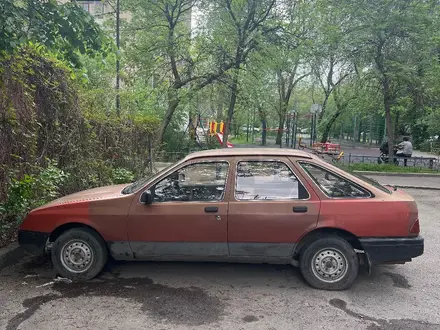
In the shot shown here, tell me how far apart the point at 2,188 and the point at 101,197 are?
1829 mm

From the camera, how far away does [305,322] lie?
354 centimetres

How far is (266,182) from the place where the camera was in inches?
170

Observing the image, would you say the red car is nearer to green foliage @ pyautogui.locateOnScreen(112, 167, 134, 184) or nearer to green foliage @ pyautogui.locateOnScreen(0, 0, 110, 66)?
green foliage @ pyautogui.locateOnScreen(0, 0, 110, 66)

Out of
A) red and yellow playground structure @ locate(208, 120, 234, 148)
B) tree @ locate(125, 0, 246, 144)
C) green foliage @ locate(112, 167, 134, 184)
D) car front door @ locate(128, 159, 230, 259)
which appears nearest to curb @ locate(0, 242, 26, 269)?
car front door @ locate(128, 159, 230, 259)

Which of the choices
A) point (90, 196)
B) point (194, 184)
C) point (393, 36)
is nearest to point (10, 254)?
point (90, 196)

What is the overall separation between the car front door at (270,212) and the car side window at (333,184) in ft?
0.52

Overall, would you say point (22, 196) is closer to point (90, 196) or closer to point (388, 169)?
→ point (90, 196)

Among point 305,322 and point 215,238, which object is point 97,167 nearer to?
point 215,238

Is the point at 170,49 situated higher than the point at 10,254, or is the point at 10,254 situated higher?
the point at 170,49

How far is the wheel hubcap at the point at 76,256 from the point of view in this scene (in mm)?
4336

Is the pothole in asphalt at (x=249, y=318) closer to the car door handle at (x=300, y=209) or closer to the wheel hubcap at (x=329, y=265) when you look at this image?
the wheel hubcap at (x=329, y=265)

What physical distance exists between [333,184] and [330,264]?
35.2 inches

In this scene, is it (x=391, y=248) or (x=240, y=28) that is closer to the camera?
(x=391, y=248)

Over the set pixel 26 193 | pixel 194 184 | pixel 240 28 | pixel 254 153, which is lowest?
pixel 26 193
